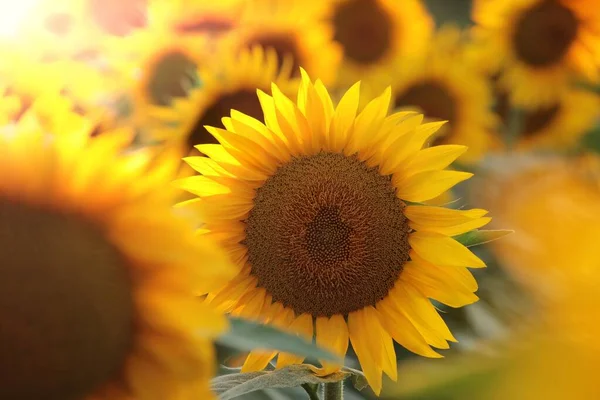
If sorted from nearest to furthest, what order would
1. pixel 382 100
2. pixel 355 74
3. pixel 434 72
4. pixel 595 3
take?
1. pixel 382 100
2. pixel 595 3
3. pixel 434 72
4. pixel 355 74

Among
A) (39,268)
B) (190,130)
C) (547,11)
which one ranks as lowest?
(190,130)

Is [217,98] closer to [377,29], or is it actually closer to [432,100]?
[432,100]

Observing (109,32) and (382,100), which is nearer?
(382,100)

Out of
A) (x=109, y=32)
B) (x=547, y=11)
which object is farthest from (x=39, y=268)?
(x=547, y=11)

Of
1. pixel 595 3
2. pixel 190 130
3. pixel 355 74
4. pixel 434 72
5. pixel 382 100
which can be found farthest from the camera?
pixel 355 74

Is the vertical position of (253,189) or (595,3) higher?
(595,3)

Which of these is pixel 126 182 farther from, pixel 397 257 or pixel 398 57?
Answer: pixel 398 57

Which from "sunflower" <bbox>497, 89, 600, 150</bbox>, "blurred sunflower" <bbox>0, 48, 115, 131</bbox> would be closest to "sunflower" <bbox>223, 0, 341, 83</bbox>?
"blurred sunflower" <bbox>0, 48, 115, 131</bbox>

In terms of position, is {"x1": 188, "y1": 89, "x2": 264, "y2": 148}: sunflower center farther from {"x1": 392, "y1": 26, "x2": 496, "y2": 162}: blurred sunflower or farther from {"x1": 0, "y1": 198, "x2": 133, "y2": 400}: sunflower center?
{"x1": 0, "y1": 198, "x2": 133, "y2": 400}: sunflower center
